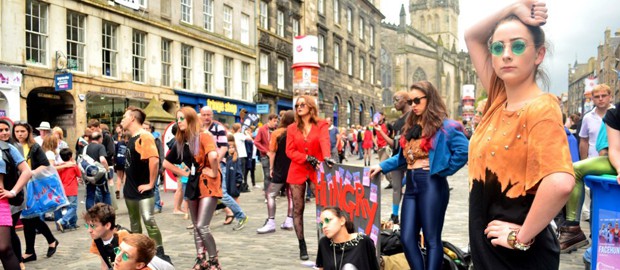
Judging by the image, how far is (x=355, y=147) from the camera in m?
31.5

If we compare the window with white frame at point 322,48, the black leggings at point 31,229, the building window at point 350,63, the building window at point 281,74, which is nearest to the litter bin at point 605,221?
the black leggings at point 31,229

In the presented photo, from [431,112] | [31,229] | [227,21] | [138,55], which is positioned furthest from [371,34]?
[431,112]

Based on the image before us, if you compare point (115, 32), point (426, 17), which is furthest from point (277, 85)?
point (426, 17)

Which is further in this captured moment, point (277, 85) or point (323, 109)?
point (323, 109)

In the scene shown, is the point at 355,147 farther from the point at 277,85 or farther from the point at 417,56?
the point at 417,56

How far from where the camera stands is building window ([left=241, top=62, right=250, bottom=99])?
2858 centimetres

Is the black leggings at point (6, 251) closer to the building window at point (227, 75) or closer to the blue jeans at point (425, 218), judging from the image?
the blue jeans at point (425, 218)

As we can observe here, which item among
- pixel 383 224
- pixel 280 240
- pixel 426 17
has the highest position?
pixel 426 17

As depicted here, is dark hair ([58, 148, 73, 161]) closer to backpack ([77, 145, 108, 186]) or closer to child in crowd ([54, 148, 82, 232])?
child in crowd ([54, 148, 82, 232])

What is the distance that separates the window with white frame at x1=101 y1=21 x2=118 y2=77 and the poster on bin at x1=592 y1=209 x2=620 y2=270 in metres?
18.8

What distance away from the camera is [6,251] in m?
4.75

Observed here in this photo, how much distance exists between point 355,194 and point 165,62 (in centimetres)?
1935

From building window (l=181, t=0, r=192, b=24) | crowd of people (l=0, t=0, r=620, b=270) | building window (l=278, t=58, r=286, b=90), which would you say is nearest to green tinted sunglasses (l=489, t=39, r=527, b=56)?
crowd of people (l=0, t=0, r=620, b=270)

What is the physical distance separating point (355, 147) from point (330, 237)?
27.6 meters
